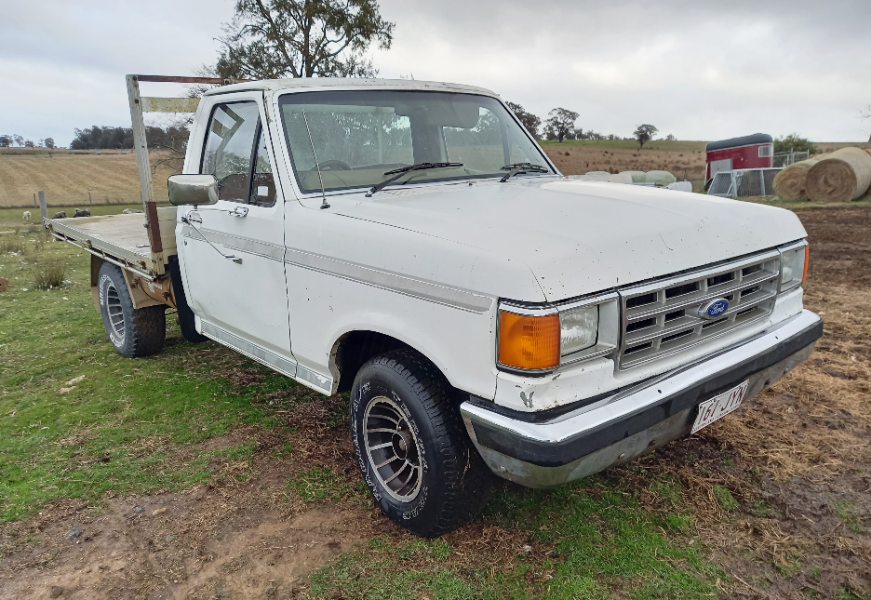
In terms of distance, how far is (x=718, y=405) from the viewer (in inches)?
106

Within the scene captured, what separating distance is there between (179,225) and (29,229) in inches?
744

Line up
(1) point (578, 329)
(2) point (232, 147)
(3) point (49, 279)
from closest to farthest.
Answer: (1) point (578, 329), (2) point (232, 147), (3) point (49, 279)

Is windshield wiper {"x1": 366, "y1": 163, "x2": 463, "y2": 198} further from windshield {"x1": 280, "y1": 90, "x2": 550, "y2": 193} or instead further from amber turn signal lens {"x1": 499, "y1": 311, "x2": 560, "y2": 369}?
amber turn signal lens {"x1": 499, "y1": 311, "x2": 560, "y2": 369}

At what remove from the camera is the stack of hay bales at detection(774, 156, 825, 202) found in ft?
58.4

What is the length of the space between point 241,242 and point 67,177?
42070 millimetres

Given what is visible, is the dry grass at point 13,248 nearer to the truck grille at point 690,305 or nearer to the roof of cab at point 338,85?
the roof of cab at point 338,85

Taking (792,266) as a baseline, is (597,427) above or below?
below


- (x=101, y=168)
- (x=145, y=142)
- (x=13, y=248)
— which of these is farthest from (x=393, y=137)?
(x=101, y=168)

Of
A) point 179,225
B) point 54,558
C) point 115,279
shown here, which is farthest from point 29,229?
point 54,558

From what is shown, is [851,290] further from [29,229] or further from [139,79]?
[29,229]

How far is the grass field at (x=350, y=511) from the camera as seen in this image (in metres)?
2.59

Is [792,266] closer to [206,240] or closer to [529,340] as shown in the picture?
[529,340]

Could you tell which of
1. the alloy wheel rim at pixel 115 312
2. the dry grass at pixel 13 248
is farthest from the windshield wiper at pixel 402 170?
the dry grass at pixel 13 248

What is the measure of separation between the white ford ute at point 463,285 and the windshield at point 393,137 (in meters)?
0.01
